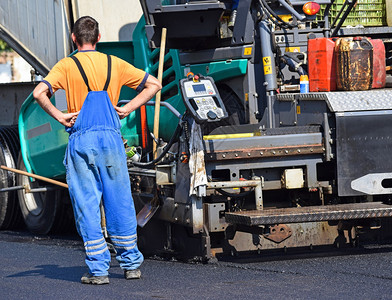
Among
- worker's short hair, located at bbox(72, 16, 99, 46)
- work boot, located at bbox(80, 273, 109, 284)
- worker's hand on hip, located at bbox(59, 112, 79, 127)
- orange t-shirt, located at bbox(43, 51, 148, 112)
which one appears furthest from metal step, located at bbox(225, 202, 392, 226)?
worker's short hair, located at bbox(72, 16, 99, 46)

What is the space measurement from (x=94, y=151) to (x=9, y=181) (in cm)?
502

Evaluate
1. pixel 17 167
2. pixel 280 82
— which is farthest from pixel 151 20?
pixel 17 167

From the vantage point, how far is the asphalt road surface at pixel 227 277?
5.25 metres

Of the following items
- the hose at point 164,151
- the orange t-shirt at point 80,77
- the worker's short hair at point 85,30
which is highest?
the worker's short hair at point 85,30

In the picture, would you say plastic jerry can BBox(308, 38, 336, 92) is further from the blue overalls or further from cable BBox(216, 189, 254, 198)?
the blue overalls

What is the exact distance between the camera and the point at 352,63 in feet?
22.2

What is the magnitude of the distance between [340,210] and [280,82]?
4.49ft

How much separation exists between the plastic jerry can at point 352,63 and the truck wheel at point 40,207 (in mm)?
3804

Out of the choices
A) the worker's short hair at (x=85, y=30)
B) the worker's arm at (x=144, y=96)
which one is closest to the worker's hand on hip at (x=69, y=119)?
the worker's arm at (x=144, y=96)

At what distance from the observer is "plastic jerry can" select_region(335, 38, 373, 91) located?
673cm

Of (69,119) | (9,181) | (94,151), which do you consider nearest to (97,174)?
(94,151)

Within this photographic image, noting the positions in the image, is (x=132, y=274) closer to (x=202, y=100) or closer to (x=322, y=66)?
(x=202, y=100)

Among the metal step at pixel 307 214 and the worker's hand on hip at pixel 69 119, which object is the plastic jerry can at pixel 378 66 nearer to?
the metal step at pixel 307 214

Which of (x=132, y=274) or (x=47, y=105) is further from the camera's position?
(x=132, y=274)
